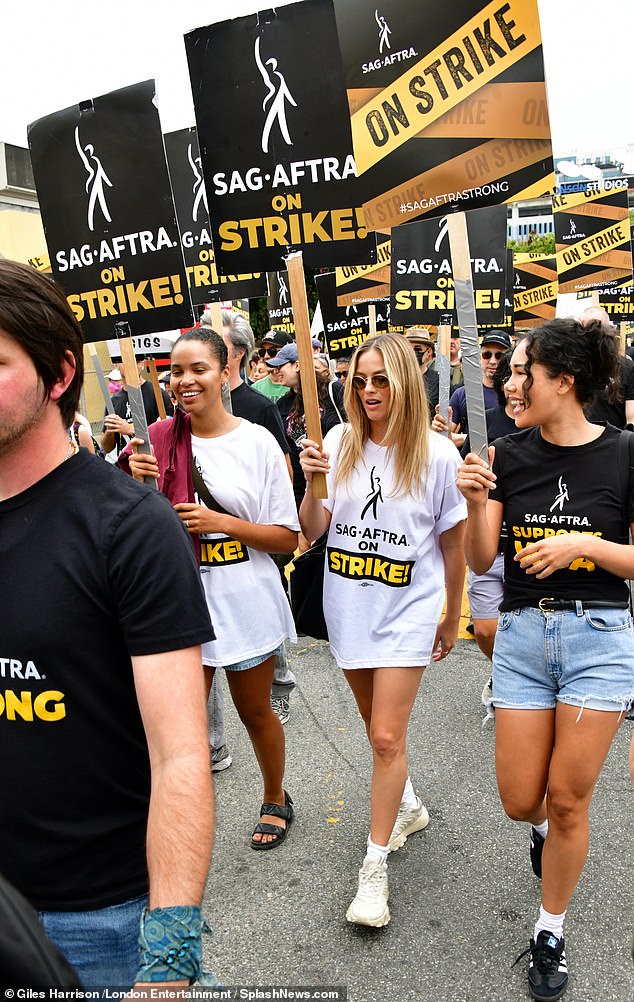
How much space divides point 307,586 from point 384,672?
57 centimetres

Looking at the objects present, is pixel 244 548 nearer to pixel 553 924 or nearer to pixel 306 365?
pixel 306 365

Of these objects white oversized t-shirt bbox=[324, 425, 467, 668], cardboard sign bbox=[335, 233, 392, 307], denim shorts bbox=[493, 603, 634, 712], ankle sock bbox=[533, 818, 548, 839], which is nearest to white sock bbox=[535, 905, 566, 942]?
ankle sock bbox=[533, 818, 548, 839]

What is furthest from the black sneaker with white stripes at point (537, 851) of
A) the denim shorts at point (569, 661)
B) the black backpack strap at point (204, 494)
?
the black backpack strap at point (204, 494)

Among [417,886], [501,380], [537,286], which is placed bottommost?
[417,886]

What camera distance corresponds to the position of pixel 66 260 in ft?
12.1

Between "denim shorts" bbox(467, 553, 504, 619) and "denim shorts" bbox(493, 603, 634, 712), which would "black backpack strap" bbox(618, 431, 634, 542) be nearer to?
"denim shorts" bbox(493, 603, 634, 712)

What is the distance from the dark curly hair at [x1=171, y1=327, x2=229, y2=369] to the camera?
11.7 ft

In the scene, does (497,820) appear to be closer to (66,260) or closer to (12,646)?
(12,646)

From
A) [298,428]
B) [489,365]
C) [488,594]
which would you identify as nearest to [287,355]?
[298,428]

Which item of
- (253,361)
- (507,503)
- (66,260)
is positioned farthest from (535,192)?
(253,361)

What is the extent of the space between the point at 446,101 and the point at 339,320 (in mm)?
5641

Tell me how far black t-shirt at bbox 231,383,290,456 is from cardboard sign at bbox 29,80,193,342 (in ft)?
3.29

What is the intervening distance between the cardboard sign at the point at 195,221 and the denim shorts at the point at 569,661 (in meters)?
2.99

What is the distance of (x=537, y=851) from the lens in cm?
311
